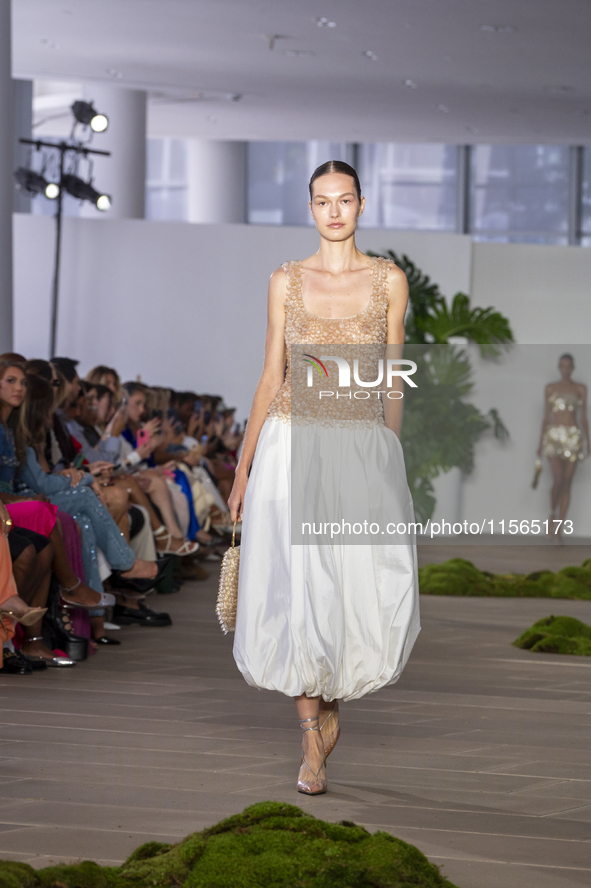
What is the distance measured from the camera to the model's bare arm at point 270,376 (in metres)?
2.76

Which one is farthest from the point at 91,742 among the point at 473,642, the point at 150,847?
the point at 473,642

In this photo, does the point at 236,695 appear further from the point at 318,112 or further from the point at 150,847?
the point at 318,112

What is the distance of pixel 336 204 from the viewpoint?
2.71m

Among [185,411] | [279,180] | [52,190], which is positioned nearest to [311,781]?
[185,411]

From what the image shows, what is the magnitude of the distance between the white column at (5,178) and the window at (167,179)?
10.6 metres

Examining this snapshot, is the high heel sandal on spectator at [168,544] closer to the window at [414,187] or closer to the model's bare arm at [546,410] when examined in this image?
the model's bare arm at [546,410]

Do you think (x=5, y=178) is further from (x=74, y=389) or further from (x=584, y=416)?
(x=584, y=416)

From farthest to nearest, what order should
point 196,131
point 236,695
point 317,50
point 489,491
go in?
point 196,131
point 317,50
point 489,491
point 236,695

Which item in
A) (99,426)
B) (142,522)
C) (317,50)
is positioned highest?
(317,50)

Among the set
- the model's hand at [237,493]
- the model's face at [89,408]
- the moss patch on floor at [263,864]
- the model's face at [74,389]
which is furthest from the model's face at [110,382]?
the moss patch on floor at [263,864]

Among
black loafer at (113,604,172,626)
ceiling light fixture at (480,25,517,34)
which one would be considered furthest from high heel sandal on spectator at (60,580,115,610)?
ceiling light fixture at (480,25,517,34)

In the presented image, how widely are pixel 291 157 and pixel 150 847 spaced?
15.3 metres

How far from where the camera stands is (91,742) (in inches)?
120

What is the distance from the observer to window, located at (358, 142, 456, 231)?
1617 centimetres
